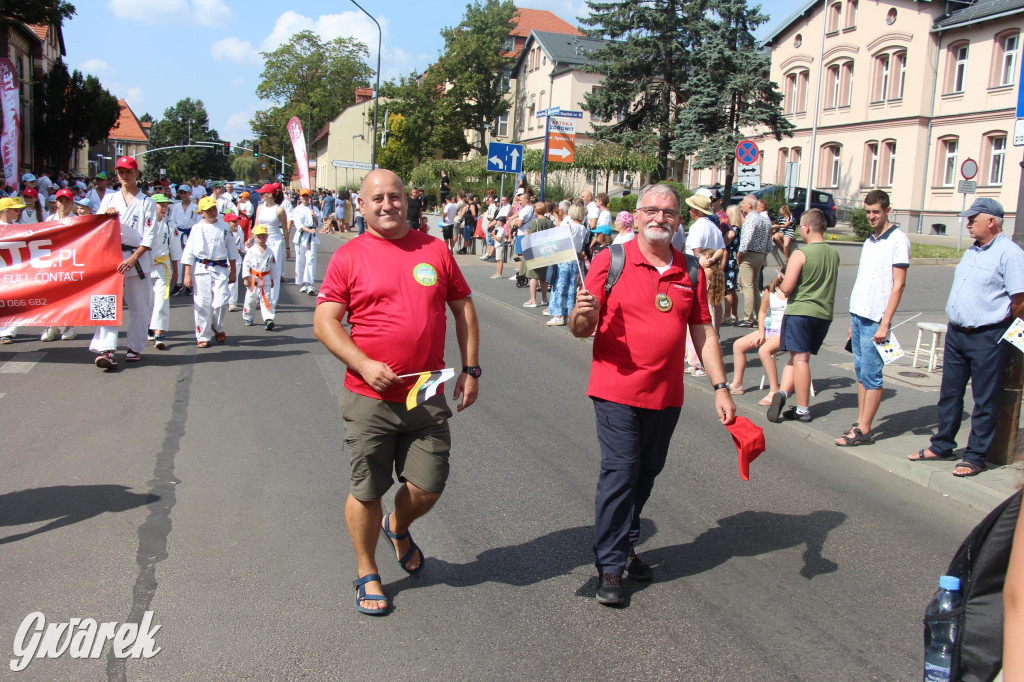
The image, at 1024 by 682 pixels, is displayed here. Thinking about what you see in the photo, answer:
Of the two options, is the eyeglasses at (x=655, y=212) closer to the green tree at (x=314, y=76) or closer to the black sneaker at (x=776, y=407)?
the black sneaker at (x=776, y=407)

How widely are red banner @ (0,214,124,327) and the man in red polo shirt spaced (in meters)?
6.78

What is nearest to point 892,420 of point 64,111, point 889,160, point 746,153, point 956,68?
point 746,153

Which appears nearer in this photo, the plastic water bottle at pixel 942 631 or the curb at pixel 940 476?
the plastic water bottle at pixel 942 631

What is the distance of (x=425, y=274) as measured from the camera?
3742mm

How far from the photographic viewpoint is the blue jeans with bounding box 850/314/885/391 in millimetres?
6910

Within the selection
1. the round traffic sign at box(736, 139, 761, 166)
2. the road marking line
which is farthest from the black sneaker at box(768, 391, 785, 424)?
the round traffic sign at box(736, 139, 761, 166)

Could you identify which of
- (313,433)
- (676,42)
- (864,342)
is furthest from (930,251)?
(313,433)

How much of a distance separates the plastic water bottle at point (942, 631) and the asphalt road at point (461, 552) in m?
1.81

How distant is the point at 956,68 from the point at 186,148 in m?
111

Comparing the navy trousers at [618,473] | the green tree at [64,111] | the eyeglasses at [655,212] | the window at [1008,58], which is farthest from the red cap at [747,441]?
the green tree at [64,111]

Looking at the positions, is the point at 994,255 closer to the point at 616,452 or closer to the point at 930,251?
the point at 616,452

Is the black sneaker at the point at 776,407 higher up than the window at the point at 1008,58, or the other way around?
the window at the point at 1008,58

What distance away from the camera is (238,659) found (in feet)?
11.2

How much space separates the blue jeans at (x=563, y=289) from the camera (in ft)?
43.5
